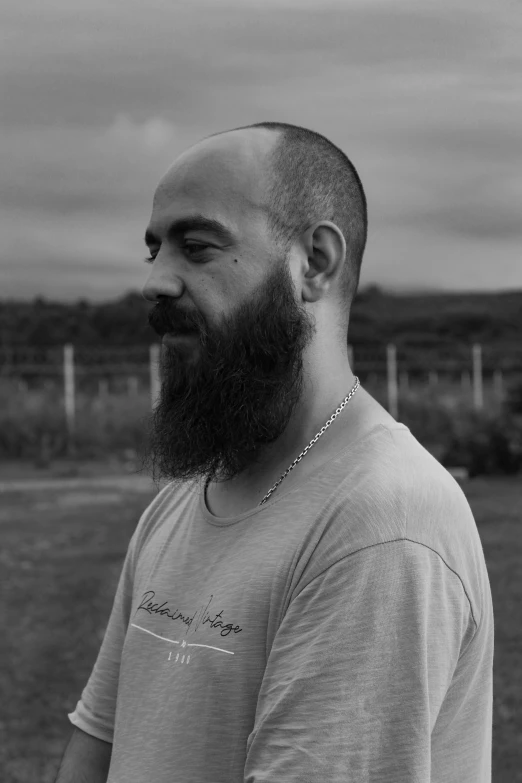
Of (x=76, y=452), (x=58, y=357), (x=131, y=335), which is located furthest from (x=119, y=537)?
(x=131, y=335)

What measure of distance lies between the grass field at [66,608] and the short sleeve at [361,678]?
10.1ft

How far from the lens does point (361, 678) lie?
1521 mm

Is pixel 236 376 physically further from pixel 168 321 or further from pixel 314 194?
pixel 314 194

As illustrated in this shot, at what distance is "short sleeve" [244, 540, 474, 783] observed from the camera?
151cm

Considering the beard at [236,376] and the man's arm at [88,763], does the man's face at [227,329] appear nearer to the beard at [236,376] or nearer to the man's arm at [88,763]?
the beard at [236,376]

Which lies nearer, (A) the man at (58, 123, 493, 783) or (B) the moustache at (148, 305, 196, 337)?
(A) the man at (58, 123, 493, 783)

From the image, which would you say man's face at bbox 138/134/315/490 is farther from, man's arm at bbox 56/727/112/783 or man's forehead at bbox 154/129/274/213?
man's arm at bbox 56/727/112/783

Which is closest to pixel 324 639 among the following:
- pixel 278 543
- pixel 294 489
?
pixel 278 543

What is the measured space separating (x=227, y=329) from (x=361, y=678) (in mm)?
692

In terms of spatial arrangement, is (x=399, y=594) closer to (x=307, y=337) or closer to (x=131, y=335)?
(x=307, y=337)

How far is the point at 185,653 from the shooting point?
1.78 m

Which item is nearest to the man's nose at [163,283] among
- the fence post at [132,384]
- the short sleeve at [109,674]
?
the short sleeve at [109,674]

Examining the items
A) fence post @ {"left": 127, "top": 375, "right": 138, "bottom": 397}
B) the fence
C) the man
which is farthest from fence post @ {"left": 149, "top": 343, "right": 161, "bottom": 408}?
fence post @ {"left": 127, "top": 375, "right": 138, "bottom": 397}

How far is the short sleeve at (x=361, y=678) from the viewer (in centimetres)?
151
